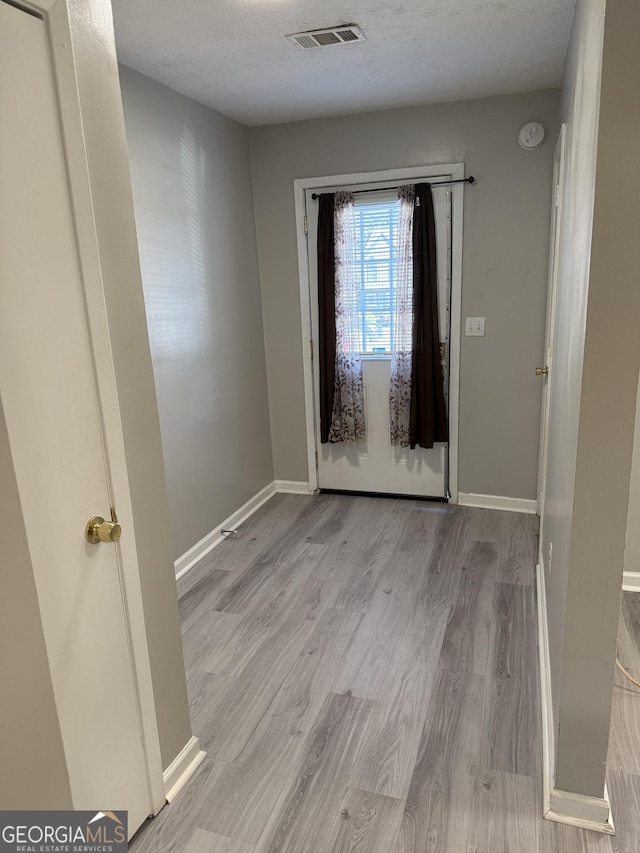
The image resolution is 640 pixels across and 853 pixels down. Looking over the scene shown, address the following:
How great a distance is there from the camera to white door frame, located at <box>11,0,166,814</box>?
1190mm

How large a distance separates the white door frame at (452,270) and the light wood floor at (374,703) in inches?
31.9

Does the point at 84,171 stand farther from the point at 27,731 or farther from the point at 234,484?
the point at 234,484

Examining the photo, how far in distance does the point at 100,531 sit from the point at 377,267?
2.81 m

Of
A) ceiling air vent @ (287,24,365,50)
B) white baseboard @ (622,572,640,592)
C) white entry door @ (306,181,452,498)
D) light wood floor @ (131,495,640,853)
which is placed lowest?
light wood floor @ (131,495,640,853)

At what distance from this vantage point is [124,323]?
1.45m

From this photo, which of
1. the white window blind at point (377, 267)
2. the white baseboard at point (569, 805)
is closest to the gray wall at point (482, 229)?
the white window blind at point (377, 267)

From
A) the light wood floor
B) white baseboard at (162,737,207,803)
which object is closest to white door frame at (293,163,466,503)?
the light wood floor

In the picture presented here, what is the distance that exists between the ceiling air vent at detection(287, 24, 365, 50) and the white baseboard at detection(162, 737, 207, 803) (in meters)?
2.71

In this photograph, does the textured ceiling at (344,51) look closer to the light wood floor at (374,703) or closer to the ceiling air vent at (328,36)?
the ceiling air vent at (328,36)

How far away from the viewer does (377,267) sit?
12.0 ft

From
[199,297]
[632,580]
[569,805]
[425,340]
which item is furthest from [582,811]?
[199,297]

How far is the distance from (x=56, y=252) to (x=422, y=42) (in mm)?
2088

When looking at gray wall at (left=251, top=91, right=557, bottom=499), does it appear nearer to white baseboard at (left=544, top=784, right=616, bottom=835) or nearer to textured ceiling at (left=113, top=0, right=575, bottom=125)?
textured ceiling at (left=113, top=0, right=575, bottom=125)

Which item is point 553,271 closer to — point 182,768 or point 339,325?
point 339,325
